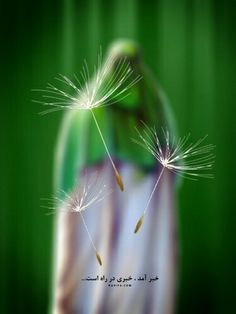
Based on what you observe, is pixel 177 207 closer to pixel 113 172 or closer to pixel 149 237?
pixel 149 237

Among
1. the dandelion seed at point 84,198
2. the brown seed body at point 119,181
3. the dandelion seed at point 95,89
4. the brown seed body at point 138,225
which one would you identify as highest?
the dandelion seed at point 95,89

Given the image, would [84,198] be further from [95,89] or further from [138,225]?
[95,89]

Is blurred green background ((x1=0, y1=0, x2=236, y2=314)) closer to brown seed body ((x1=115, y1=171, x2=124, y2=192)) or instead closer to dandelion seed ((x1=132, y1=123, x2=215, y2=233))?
dandelion seed ((x1=132, y1=123, x2=215, y2=233))

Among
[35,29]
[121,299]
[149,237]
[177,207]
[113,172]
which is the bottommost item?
[121,299]

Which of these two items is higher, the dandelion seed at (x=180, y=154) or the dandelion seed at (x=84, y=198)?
the dandelion seed at (x=180, y=154)

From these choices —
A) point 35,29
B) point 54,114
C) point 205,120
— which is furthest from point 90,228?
point 35,29

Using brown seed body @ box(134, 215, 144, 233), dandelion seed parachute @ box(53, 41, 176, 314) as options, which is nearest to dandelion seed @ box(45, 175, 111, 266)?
dandelion seed parachute @ box(53, 41, 176, 314)
